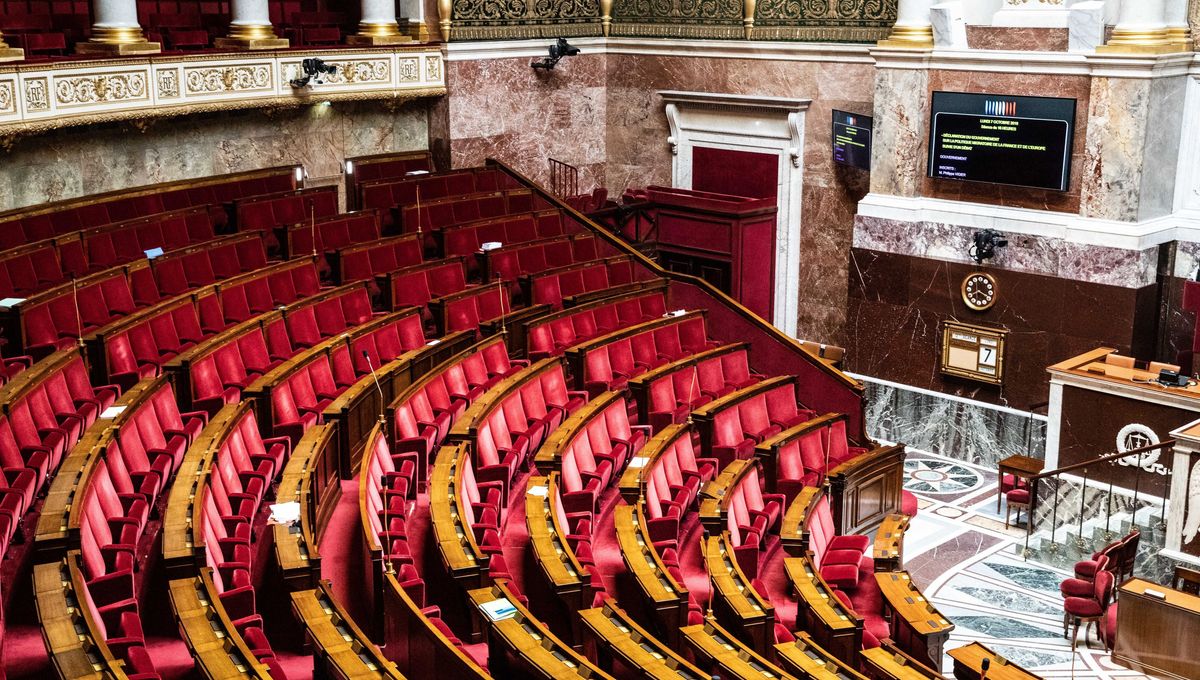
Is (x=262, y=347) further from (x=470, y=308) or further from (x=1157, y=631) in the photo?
(x=1157, y=631)

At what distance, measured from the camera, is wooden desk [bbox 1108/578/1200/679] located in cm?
416

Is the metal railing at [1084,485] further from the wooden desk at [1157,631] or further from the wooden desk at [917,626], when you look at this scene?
the wooden desk at [917,626]

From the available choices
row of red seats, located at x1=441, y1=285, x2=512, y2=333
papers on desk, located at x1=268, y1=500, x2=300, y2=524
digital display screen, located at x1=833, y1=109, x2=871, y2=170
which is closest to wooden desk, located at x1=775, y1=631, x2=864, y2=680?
papers on desk, located at x1=268, y1=500, x2=300, y2=524

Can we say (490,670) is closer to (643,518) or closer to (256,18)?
(643,518)

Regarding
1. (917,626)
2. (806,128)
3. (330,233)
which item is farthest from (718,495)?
(806,128)

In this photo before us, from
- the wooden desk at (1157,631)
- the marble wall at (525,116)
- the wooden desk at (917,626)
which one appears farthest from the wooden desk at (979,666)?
the marble wall at (525,116)

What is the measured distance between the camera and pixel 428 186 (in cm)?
677

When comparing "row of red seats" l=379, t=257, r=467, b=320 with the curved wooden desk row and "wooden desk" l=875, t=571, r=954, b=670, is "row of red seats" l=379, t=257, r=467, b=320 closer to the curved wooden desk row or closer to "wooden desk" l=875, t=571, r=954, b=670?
the curved wooden desk row

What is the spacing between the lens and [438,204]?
21.2 ft

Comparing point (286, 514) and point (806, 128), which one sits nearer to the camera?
point (286, 514)

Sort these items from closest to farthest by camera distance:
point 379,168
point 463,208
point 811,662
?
point 811,662, point 463,208, point 379,168

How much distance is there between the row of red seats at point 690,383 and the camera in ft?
16.5

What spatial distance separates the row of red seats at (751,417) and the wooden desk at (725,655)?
1.69 meters

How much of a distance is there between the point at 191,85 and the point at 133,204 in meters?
0.63
